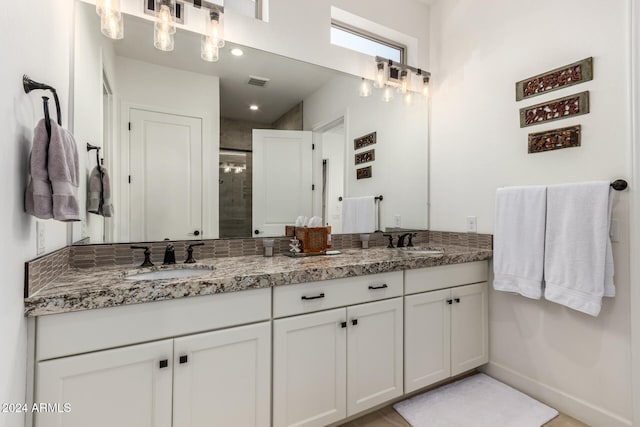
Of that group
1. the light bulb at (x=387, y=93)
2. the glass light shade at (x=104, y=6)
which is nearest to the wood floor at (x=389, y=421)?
the light bulb at (x=387, y=93)

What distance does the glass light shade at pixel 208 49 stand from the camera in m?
1.79

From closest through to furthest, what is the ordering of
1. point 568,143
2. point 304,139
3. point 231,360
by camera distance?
point 231,360
point 568,143
point 304,139

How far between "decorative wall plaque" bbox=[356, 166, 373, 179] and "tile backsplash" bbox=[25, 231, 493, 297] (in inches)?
19.1

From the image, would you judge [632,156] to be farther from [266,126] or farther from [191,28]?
[191,28]

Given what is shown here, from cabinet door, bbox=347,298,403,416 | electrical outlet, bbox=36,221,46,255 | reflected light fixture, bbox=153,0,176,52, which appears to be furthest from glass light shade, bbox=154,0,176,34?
cabinet door, bbox=347,298,403,416

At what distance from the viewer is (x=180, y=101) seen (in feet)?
5.99

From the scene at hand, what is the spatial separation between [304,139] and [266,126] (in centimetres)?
30

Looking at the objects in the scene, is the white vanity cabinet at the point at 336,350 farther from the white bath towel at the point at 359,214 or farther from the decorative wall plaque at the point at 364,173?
the decorative wall plaque at the point at 364,173

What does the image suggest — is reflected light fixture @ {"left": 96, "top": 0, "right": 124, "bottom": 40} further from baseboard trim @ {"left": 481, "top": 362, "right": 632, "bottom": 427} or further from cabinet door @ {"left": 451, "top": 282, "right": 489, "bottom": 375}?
baseboard trim @ {"left": 481, "top": 362, "right": 632, "bottom": 427}

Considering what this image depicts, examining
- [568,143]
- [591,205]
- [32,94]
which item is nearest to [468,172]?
[568,143]

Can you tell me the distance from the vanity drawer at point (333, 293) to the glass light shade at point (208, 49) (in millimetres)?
1406

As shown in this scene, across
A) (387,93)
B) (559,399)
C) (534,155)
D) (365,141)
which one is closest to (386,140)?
(365,141)

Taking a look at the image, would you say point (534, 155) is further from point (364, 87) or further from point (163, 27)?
point (163, 27)

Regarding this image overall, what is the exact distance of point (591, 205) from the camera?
163cm
